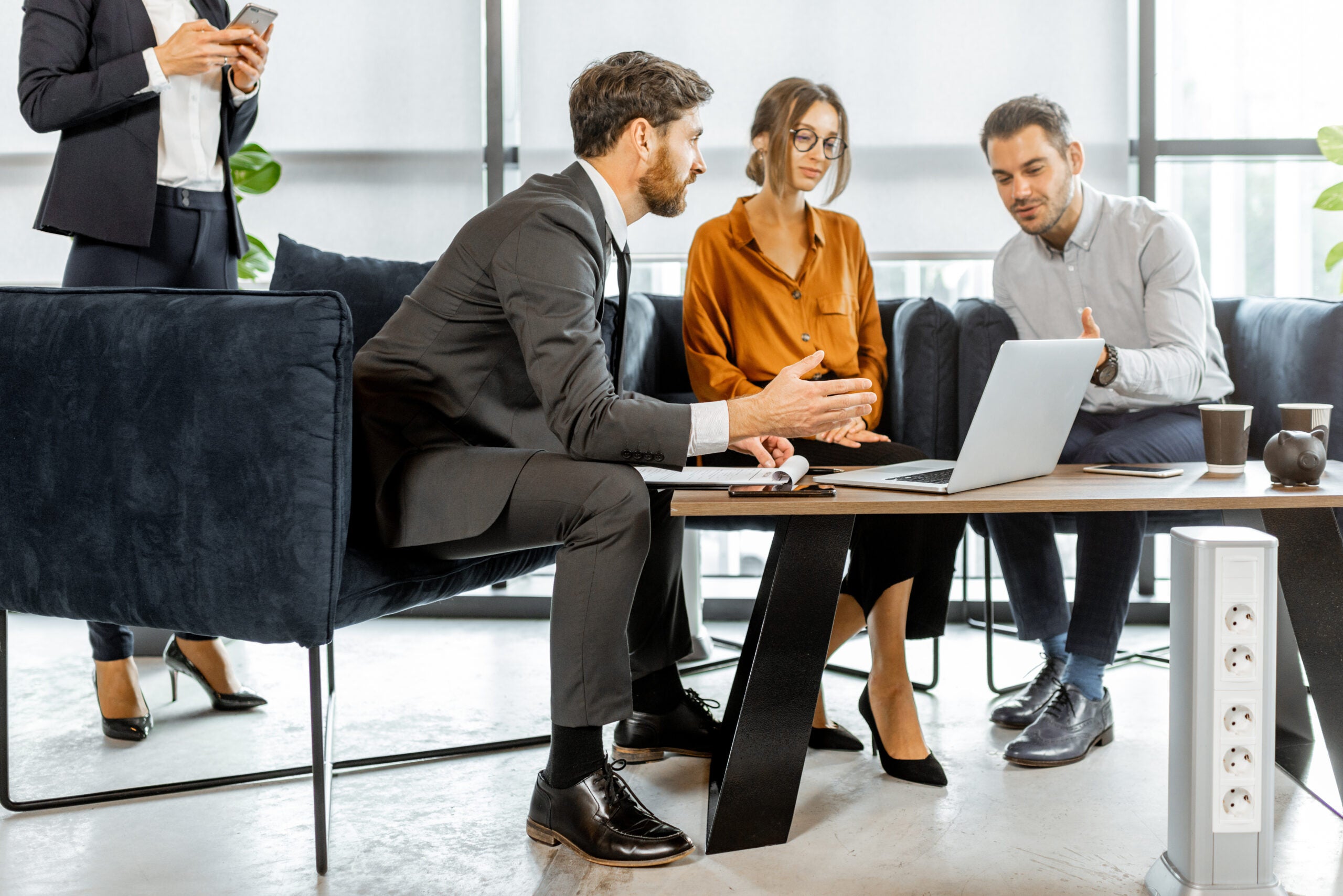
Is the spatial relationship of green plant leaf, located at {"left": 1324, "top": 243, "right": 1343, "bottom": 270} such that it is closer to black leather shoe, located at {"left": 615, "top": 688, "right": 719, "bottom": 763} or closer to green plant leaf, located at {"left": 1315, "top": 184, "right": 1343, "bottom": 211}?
green plant leaf, located at {"left": 1315, "top": 184, "right": 1343, "bottom": 211}

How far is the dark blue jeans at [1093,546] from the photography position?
2.05 metres

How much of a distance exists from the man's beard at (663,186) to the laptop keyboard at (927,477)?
58cm

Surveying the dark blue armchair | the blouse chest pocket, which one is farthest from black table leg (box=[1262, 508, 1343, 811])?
the dark blue armchair

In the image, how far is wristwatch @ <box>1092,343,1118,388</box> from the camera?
2.04 metres

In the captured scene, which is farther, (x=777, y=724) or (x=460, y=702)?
(x=460, y=702)

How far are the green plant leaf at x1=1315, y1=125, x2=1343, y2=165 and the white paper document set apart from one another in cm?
193

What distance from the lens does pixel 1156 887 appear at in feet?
4.68

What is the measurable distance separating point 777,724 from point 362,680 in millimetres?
1330

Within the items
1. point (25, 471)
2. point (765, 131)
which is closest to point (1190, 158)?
point (765, 131)

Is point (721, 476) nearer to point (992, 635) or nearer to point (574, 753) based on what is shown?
point (574, 753)

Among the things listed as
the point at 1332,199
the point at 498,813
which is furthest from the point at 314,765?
the point at 1332,199

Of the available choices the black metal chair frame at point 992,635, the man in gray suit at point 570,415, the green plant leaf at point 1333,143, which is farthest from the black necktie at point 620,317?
the green plant leaf at point 1333,143

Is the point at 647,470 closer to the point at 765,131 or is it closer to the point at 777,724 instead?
the point at 777,724

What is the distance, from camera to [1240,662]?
133cm
